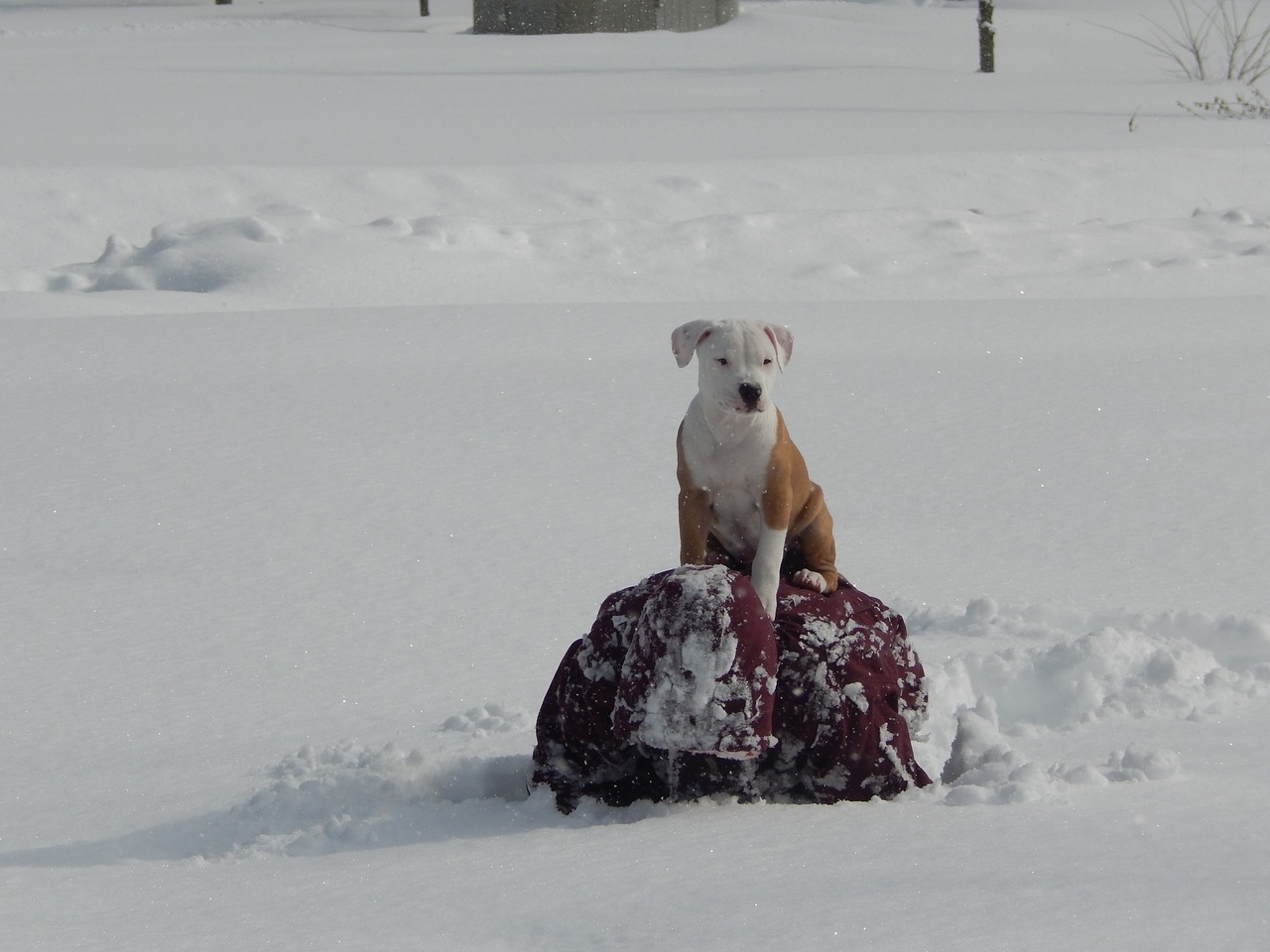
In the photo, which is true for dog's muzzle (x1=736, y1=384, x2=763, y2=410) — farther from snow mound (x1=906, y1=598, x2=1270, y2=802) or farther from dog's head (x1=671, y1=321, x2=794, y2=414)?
snow mound (x1=906, y1=598, x2=1270, y2=802)

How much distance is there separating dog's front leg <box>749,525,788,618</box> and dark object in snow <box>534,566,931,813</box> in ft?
0.17

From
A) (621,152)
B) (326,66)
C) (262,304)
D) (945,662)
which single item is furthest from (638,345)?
(326,66)

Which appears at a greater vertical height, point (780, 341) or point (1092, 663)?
point (780, 341)

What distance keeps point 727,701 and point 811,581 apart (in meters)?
0.33

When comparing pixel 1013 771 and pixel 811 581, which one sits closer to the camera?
pixel 1013 771

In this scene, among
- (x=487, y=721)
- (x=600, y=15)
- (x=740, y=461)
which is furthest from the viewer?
(x=600, y=15)

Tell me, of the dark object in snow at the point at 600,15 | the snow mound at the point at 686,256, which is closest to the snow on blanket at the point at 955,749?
the snow mound at the point at 686,256

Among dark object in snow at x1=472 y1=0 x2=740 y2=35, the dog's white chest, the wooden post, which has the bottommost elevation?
the dog's white chest

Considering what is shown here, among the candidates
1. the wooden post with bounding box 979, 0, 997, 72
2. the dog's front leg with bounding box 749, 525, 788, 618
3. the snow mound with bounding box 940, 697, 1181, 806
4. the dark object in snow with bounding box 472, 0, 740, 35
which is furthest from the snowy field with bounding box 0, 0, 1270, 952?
the dark object in snow with bounding box 472, 0, 740, 35

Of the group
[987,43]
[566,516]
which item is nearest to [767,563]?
[566,516]

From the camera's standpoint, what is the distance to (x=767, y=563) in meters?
2.41

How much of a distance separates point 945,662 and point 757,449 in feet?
3.02

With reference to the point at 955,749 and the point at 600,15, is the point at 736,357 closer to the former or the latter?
the point at 955,749

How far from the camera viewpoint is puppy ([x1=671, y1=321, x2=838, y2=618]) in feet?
7.54
